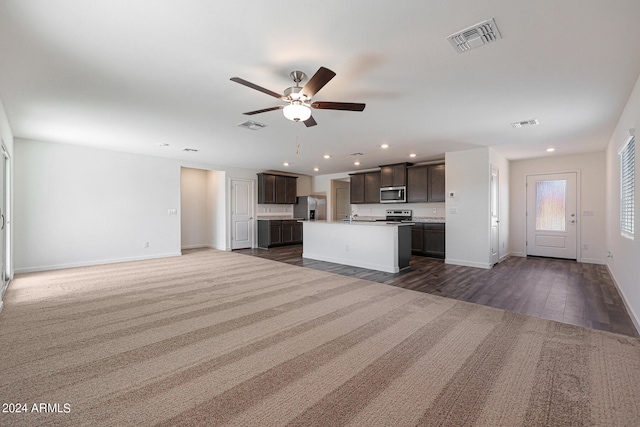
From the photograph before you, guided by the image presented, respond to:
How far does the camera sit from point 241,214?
341 inches

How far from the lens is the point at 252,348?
7.71 ft

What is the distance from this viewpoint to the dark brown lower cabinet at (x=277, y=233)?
865cm

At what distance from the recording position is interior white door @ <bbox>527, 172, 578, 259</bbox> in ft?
21.3

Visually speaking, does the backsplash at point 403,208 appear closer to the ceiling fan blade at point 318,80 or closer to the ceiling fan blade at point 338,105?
the ceiling fan blade at point 338,105

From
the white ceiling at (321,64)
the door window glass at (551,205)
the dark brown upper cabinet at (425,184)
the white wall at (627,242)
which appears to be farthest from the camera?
the dark brown upper cabinet at (425,184)

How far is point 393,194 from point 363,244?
257cm

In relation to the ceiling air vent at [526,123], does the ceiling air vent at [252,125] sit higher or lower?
higher

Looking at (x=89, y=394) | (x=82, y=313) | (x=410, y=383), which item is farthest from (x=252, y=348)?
(x=82, y=313)

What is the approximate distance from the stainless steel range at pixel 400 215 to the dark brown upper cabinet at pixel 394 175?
81cm

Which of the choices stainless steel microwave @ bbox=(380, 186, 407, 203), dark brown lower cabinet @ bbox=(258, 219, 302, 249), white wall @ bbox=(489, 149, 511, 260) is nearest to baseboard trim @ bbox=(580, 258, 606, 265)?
white wall @ bbox=(489, 149, 511, 260)

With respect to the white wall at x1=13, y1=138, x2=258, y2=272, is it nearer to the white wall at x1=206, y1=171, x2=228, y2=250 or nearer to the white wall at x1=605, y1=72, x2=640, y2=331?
the white wall at x1=206, y1=171, x2=228, y2=250

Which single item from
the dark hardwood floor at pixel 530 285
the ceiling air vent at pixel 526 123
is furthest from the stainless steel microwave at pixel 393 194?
the ceiling air vent at pixel 526 123

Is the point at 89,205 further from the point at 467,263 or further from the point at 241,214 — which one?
the point at 467,263

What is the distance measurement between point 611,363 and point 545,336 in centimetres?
47
